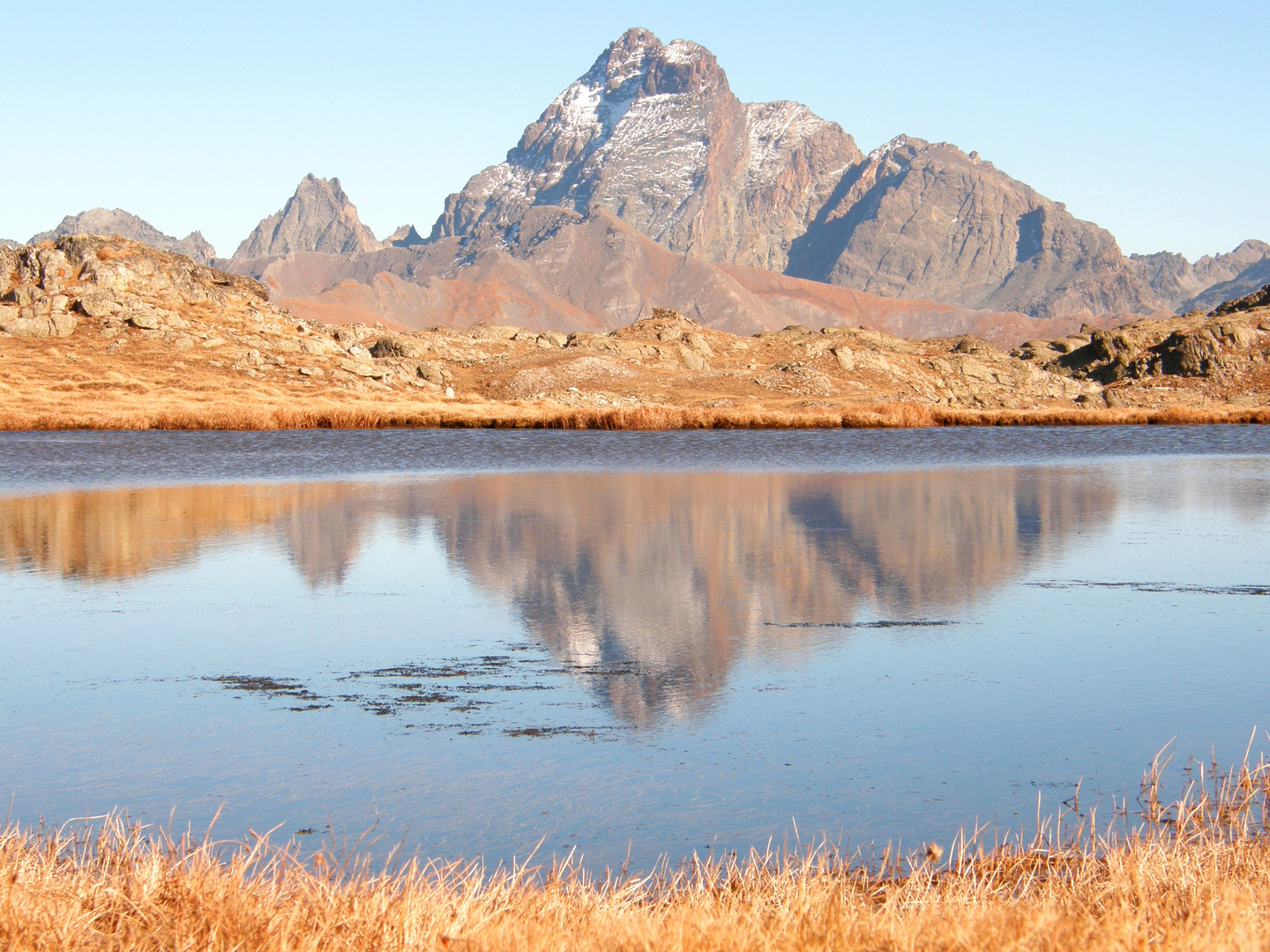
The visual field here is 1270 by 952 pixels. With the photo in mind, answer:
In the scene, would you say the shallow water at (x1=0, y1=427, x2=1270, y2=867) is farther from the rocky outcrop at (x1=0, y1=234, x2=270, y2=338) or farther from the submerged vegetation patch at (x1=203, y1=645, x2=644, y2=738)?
the rocky outcrop at (x1=0, y1=234, x2=270, y2=338)

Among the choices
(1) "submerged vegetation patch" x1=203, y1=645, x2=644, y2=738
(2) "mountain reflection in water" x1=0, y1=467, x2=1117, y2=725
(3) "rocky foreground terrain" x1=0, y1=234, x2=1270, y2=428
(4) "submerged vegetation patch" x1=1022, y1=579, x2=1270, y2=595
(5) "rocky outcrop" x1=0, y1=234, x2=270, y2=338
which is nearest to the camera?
(1) "submerged vegetation patch" x1=203, y1=645, x2=644, y2=738

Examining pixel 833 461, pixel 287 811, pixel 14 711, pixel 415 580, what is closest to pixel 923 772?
pixel 287 811

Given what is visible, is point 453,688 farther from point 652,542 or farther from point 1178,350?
point 1178,350

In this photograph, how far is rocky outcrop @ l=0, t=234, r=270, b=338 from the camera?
313 ft

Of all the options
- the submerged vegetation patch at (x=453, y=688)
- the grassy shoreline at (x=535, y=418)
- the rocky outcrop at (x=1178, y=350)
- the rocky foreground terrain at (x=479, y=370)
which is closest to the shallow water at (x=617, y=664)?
the submerged vegetation patch at (x=453, y=688)

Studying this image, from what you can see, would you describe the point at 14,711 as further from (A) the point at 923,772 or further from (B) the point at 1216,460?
(B) the point at 1216,460

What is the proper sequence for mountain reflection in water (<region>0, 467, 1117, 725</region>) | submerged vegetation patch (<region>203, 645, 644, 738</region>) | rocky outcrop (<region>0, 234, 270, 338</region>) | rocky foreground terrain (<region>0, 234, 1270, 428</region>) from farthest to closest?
rocky outcrop (<region>0, 234, 270, 338</region>), rocky foreground terrain (<region>0, 234, 1270, 428</region>), mountain reflection in water (<region>0, 467, 1117, 725</region>), submerged vegetation patch (<region>203, 645, 644, 738</region>)

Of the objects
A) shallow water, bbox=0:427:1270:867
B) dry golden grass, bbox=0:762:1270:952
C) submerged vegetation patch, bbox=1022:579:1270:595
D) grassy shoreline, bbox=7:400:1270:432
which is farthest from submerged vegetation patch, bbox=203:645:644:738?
grassy shoreline, bbox=7:400:1270:432

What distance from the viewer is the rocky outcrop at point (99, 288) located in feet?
313

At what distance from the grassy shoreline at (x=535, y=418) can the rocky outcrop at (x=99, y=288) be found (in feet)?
84.6

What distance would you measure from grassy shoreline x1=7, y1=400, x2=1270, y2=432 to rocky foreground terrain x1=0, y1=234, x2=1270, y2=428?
7.6 inches

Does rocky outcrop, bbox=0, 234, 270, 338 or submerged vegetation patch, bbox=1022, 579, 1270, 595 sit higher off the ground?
rocky outcrop, bbox=0, 234, 270, 338

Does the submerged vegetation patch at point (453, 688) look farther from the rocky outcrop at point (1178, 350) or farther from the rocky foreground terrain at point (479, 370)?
the rocky outcrop at point (1178, 350)

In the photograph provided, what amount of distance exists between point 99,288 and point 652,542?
93.7 m
